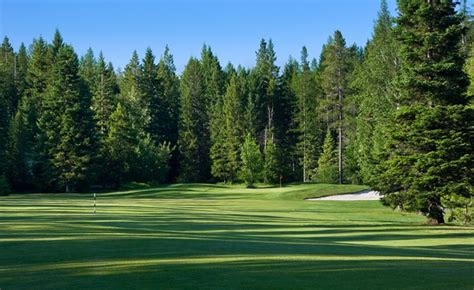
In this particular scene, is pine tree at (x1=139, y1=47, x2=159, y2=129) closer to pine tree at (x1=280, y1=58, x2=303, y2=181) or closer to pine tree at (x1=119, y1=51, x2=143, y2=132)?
pine tree at (x1=119, y1=51, x2=143, y2=132)

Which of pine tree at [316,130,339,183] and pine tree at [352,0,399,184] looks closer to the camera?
pine tree at [352,0,399,184]

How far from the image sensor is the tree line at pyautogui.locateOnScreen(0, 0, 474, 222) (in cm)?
2603

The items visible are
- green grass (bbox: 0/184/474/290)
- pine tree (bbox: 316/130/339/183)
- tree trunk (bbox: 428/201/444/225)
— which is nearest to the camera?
green grass (bbox: 0/184/474/290)

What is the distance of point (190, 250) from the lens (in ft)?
45.7

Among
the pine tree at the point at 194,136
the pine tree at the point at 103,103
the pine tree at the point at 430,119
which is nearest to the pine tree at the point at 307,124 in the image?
the pine tree at the point at 194,136

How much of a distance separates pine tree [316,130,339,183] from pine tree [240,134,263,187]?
8290 mm

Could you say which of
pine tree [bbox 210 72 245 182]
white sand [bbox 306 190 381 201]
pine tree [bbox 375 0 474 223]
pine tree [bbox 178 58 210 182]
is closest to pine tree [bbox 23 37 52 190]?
pine tree [bbox 178 58 210 182]

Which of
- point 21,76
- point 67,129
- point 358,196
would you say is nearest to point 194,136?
point 67,129

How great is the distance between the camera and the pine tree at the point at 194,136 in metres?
86.6

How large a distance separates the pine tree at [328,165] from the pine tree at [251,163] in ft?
27.2

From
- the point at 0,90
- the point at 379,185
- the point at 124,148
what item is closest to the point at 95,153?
the point at 124,148

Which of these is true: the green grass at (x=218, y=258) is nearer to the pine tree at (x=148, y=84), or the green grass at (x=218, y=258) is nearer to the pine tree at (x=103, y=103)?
the pine tree at (x=103, y=103)

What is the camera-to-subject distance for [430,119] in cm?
2539

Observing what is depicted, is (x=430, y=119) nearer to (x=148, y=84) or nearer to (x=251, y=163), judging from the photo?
(x=251, y=163)
